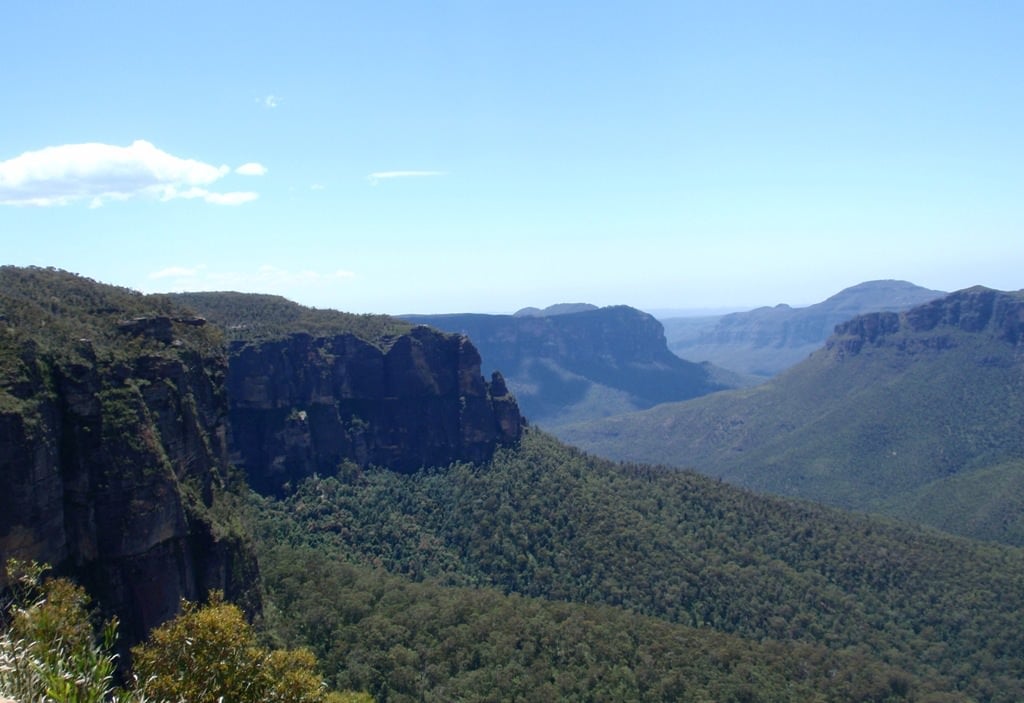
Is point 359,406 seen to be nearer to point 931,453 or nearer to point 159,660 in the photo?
point 159,660

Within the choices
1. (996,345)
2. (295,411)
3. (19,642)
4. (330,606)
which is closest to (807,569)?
(330,606)

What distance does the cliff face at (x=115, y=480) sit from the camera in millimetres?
37406

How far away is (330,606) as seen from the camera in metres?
62.3

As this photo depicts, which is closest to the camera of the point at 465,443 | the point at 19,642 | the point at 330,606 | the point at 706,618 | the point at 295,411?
the point at 19,642

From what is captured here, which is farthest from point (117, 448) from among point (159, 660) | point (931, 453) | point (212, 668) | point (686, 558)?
point (931, 453)

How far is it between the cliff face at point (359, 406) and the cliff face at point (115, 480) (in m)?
35.6

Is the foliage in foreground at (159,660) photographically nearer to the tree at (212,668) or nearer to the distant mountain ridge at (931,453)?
the tree at (212,668)

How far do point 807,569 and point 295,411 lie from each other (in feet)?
193

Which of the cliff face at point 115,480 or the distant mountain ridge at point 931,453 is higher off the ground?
the cliff face at point 115,480

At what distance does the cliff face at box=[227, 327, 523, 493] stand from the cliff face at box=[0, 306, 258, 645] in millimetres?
35587

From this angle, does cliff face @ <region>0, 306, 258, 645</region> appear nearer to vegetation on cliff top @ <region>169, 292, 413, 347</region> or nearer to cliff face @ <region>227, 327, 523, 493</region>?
cliff face @ <region>227, 327, 523, 493</region>

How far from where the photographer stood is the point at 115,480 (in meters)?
42.4

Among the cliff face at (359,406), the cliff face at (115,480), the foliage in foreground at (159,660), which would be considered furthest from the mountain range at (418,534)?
the foliage in foreground at (159,660)

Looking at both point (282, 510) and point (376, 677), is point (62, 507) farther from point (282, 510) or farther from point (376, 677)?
point (282, 510)
